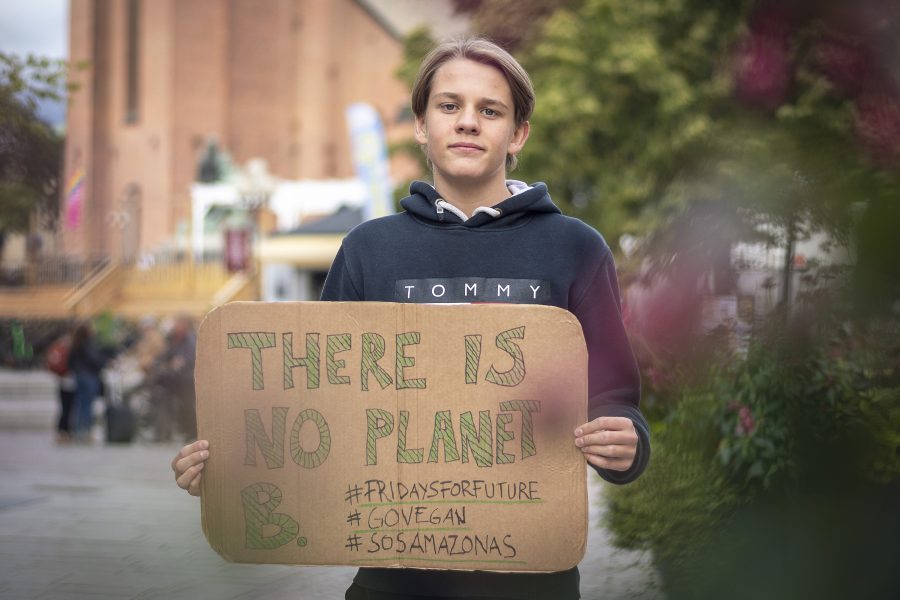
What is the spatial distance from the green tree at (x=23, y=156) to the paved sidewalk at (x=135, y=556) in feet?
5.74

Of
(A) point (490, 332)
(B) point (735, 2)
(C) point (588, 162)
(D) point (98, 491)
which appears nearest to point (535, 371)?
(A) point (490, 332)

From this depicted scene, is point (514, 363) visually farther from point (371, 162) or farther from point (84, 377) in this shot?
point (371, 162)

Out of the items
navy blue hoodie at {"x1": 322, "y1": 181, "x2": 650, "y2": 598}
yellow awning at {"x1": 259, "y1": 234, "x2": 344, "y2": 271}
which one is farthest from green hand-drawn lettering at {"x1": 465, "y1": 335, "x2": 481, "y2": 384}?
yellow awning at {"x1": 259, "y1": 234, "x2": 344, "y2": 271}

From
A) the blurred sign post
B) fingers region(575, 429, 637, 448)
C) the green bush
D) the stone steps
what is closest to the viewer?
fingers region(575, 429, 637, 448)

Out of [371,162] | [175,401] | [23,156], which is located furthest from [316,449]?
[371,162]

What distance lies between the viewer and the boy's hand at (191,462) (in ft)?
6.84

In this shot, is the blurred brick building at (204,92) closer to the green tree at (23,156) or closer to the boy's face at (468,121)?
the green tree at (23,156)

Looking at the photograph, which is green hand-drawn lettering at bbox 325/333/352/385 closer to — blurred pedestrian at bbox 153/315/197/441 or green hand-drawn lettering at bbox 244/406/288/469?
green hand-drawn lettering at bbox 244/406/288/469

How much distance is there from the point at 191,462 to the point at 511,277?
690mm

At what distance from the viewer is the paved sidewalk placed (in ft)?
17.5

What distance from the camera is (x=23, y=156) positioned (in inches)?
175

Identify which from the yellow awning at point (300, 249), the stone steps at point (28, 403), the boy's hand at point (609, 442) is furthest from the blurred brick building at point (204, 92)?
the boy's hand at point (609, 442)

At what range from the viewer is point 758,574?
264 cm

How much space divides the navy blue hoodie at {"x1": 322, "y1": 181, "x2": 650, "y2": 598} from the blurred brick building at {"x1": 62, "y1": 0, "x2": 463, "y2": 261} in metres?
42.2
